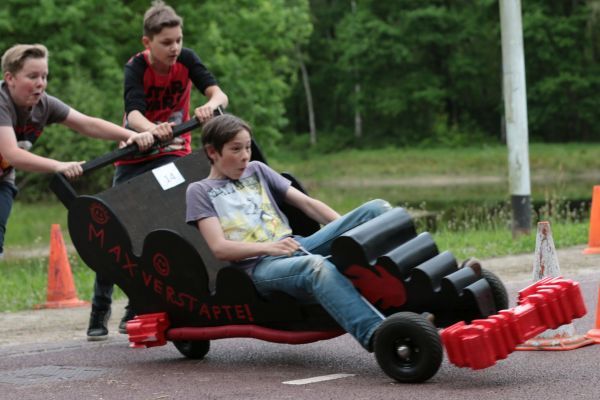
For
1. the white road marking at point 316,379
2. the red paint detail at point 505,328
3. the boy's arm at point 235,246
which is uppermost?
the boy's arm at point 235,246

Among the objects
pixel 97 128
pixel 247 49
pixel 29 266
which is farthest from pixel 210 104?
pixel 247 49

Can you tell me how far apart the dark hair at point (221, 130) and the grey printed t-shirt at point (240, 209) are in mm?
221

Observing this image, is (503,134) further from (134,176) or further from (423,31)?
(134,176)

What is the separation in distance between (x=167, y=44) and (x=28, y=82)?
0.95 meters

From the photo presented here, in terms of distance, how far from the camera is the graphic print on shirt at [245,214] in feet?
20.9

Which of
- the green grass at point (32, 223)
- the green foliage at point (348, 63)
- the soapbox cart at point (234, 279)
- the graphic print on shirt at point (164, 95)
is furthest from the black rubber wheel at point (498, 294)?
the green foliage at point (348, 63)

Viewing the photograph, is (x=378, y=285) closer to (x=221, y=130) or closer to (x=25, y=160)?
(x=221, y=130)

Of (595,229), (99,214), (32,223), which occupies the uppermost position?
(99,214)

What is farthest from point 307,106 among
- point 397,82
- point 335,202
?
point 335,202

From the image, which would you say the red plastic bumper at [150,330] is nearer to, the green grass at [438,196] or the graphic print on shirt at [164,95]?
the graphic print on shirt at [164,95]

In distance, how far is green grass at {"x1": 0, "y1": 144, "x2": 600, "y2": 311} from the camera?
13227 millimetres

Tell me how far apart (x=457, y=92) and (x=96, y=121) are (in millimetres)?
57826

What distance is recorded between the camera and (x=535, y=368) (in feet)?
19.8

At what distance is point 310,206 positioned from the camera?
6.61 m
